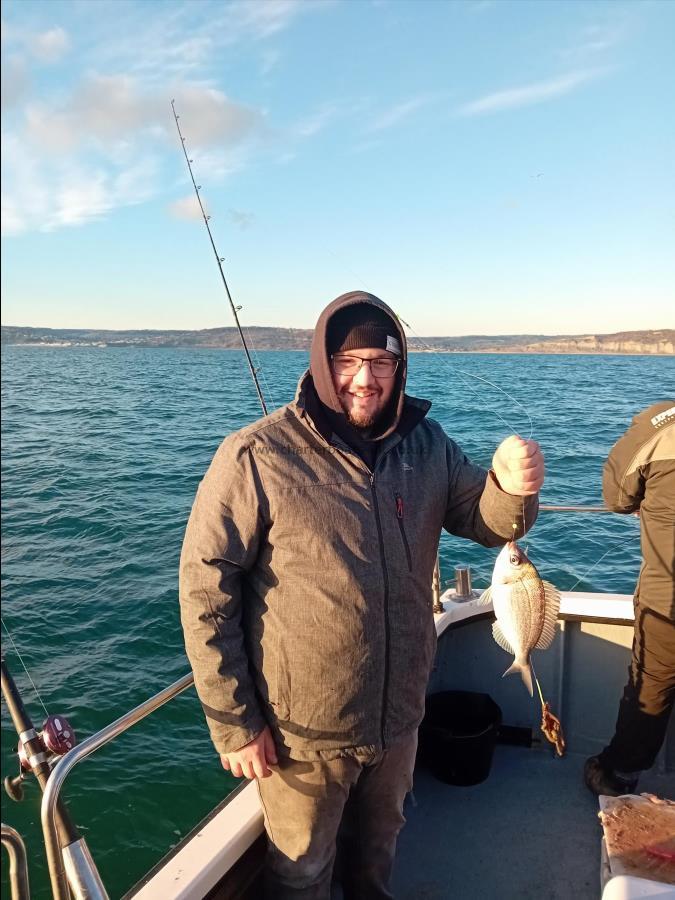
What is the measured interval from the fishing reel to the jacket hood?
1.26 metres

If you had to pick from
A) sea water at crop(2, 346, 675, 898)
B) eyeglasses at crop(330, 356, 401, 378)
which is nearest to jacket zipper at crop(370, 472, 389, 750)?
eyeglasses at crop(330, 356, 401, 378)

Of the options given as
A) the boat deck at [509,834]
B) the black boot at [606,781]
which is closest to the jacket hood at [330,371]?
the boat deck at [509,834]

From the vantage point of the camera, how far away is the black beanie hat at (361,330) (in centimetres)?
231

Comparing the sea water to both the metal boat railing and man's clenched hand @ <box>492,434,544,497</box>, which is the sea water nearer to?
the metal boat railing

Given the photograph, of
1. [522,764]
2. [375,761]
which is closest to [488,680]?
[522,764]

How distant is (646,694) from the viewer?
3.21 metres

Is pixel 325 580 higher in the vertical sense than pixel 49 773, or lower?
higher

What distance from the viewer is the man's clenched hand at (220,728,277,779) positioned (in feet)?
7.03

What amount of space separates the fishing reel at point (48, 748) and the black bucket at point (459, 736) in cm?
224

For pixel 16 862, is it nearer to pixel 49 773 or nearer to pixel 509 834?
pixel 49 773

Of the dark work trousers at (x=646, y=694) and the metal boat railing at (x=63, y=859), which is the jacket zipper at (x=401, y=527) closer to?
the metal boat railing at (x=63, y=859)

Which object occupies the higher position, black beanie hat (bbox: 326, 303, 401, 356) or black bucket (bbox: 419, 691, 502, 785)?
black beanie hat (bbox: 326, 303, 401, 356)

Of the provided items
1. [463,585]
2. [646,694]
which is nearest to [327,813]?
[646,694]

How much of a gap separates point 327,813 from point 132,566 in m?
8.39
